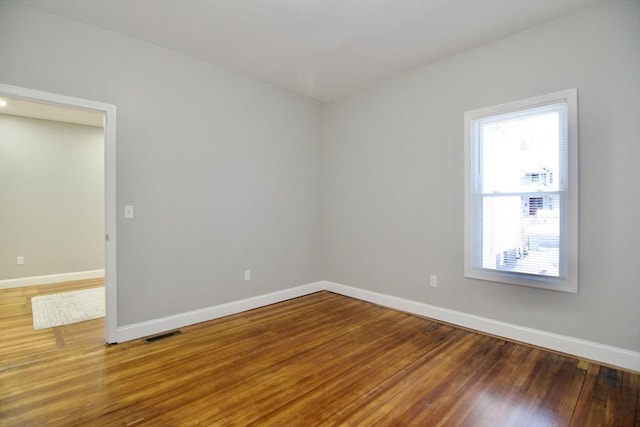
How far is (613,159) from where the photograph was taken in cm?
243

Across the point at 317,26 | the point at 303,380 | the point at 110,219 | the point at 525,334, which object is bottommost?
the point at 303,380

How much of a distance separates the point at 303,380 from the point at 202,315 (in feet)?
5.58

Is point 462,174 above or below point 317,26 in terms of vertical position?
below

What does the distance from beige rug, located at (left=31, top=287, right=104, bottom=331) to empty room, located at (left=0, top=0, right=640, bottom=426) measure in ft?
0.18

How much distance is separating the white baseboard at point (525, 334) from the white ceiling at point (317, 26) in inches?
110

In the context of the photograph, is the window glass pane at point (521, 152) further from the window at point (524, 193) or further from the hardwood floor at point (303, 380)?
the hardwood floor at point (303, 380)

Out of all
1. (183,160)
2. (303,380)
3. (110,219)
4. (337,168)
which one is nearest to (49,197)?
(110,219)

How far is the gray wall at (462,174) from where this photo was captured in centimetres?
241

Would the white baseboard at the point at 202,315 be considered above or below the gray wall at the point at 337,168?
below

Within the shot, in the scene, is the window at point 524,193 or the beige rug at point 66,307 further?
the beige rug at point 66,307

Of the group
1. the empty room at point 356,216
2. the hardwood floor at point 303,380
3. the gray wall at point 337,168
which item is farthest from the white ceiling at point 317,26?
the hardwood floor at point 303,380

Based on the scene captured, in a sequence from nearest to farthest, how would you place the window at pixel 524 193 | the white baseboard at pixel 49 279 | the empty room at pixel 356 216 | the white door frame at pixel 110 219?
1. the empty room at pixel 356 216
2. the window at pixel 524 193
3. the white door frame at pixel 110 219
4. the white baseboard at pixel 49 279

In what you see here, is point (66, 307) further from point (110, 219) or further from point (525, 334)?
point (525, 334)

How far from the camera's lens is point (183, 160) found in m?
3.34
